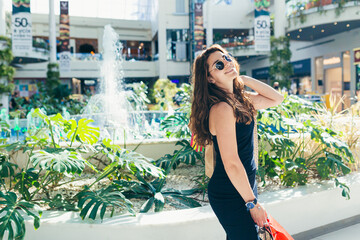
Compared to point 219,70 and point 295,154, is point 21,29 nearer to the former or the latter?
point 295,154

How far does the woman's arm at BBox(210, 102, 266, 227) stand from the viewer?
1.39 m

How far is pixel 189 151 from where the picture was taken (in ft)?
10.7

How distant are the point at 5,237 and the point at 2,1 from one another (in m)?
19.2

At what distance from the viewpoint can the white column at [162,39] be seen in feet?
91.0

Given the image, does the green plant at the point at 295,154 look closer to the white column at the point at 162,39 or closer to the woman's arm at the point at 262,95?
the woman's arm at the point at 262,95

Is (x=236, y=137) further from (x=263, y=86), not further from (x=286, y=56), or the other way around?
(x=286, y=56)

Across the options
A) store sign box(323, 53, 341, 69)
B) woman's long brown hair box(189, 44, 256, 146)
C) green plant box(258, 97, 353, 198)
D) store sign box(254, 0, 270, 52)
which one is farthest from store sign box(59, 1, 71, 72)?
woman's long brown hair box(189, 44, 256, 146)

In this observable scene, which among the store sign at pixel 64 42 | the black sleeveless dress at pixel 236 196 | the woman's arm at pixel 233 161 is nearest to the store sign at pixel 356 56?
the store sign at pixel 64 42

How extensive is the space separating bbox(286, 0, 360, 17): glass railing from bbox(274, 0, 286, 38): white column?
0.69m

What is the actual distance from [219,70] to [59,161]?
3.92 feet

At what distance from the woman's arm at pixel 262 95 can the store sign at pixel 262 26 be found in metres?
17.7

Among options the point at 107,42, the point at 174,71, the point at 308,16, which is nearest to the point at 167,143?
the point at 107,42

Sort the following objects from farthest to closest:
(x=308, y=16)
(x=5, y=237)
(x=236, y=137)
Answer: (x=308, y=16) < (x=5, y=237) < (x=236, y=137)

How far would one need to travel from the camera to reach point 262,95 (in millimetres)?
1833
